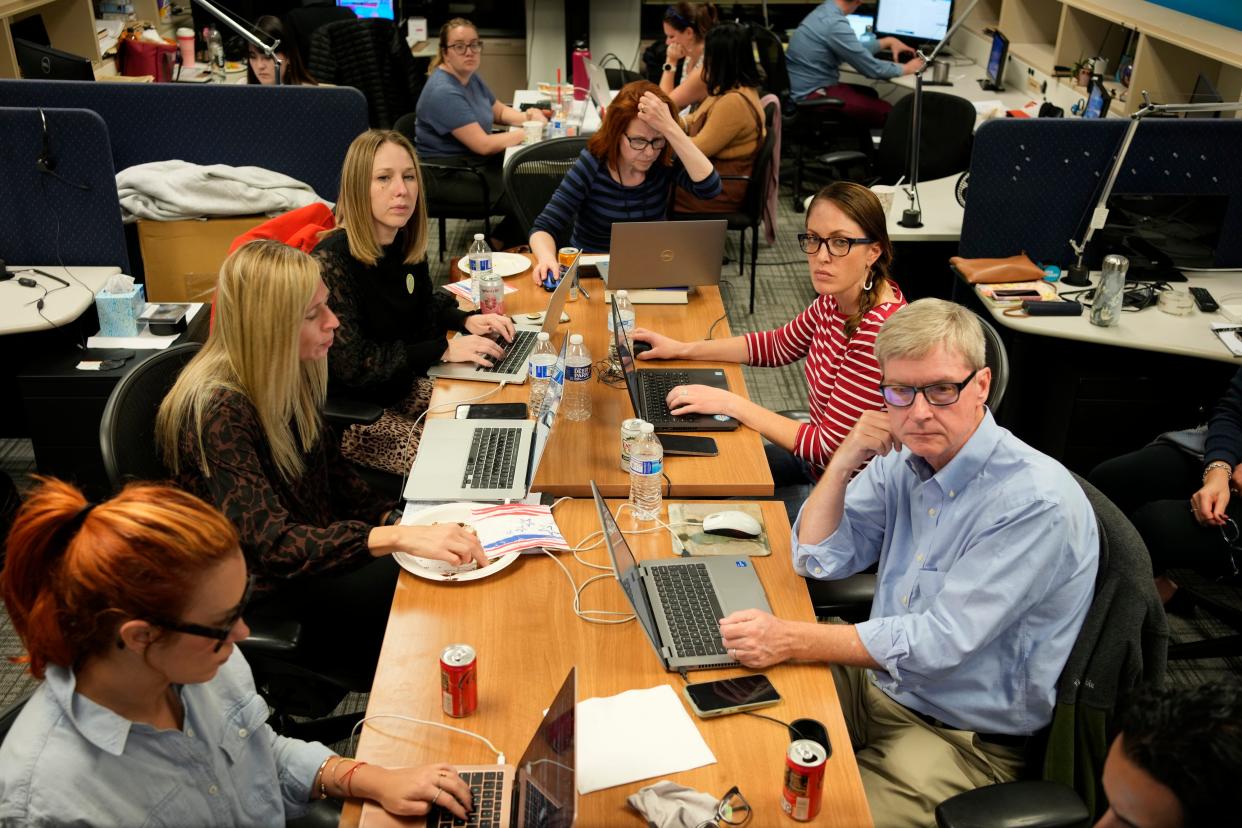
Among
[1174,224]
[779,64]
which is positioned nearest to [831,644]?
[1174,224]

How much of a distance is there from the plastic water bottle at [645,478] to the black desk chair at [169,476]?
0.67m

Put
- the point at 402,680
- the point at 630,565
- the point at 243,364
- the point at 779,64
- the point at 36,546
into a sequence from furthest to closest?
1. the point at 779,64
2. the point at 243,364
3. the point at 630,565
4. the point at 402,680
5. the point at 36,546

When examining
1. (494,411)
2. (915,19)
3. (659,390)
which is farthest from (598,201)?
(915,19)

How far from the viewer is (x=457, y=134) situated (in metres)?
4.95

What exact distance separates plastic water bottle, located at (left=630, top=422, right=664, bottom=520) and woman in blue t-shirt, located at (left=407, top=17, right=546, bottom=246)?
9.40ft

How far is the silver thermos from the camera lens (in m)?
3.13

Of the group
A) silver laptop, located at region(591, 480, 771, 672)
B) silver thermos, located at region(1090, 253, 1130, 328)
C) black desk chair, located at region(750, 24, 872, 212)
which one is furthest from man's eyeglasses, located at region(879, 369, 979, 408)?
black desk chair, located at region(750, 24, 872, 212)

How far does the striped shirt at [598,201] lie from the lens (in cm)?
362

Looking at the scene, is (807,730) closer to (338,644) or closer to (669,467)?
(669,467)

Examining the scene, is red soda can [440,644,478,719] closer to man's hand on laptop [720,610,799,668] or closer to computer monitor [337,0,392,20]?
man's hand on laptop [720,610,799,668]

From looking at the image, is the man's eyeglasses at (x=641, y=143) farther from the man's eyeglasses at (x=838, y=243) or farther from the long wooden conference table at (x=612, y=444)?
the man's eyeglasses at (x=838, y=243)

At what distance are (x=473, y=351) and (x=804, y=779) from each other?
5.52 feet

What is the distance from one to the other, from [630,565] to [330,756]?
58 centimetres

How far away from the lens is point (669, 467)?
7.75ft
